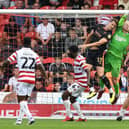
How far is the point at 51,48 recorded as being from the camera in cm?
1541

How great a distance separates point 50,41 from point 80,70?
2107mm

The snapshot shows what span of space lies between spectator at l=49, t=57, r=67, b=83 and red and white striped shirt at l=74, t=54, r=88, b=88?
161 cm

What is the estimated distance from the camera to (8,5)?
1819 centimetres

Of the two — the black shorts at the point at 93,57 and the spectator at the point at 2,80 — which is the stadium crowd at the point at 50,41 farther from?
the black shorts at the point at 93,57

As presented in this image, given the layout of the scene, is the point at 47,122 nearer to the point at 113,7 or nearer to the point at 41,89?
the point at 41,89

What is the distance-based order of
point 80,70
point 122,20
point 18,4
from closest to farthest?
point 80,70
point 122,20
point 18,4

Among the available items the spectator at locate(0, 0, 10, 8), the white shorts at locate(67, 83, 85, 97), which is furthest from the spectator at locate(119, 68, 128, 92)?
the spectator at locate(0, 0, 10, 8)

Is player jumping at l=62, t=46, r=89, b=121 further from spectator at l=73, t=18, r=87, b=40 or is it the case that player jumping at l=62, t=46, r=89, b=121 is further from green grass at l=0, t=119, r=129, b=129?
spectator at l=73, t=18, r=87, b=40

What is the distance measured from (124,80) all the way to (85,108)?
4.50 ft

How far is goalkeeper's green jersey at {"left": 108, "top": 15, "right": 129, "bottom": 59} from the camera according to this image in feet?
47.5

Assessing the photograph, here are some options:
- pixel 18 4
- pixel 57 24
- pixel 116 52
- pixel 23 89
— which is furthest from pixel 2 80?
pixel 116 52

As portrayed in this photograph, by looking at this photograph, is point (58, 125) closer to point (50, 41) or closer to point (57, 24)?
point (50, 41)

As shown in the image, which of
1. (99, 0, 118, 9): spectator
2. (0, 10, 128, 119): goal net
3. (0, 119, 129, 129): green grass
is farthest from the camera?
(99, 0, 118, 9): spectator

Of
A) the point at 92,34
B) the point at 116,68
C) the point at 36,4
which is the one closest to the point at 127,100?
the point at 116,68
